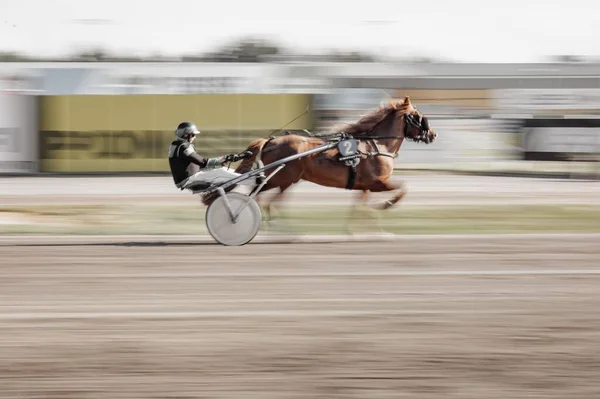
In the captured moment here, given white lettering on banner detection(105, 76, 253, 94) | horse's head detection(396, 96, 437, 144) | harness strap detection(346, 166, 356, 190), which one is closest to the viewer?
harness strap detection(346, 166, 356, 190)

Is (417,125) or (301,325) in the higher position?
(417,125)

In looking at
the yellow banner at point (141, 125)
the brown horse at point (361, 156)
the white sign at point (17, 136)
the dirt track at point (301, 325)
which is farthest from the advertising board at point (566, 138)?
the dirt track at point (301, 325)

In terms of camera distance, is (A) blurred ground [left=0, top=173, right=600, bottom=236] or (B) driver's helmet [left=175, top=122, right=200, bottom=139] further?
(A) blurred ground [left=0, top=173, right=600, bottom=236]

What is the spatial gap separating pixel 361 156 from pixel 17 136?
2138 cm

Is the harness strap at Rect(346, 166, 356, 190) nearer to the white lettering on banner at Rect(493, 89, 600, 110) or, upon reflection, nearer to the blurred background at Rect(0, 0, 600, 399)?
the blurred background at Rect(0, 0, 600, 399)

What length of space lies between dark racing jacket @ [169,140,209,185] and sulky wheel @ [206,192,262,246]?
47cm

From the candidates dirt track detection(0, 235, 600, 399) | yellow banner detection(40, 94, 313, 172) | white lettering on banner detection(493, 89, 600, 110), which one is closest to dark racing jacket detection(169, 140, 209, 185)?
dirt track detection(0, 235, 600, 399)

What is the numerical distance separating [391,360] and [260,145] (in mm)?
7686

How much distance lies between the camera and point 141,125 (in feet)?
111

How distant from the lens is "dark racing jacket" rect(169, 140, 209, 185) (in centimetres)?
1282

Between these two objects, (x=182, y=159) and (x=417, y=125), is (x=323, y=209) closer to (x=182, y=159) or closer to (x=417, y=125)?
(x=417, y=125)

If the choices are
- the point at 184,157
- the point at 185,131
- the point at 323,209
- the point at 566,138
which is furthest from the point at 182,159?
A: the point at 566,138

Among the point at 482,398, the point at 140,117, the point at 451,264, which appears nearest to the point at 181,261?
the point at 451,264

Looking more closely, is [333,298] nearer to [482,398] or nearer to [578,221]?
[482,398]
